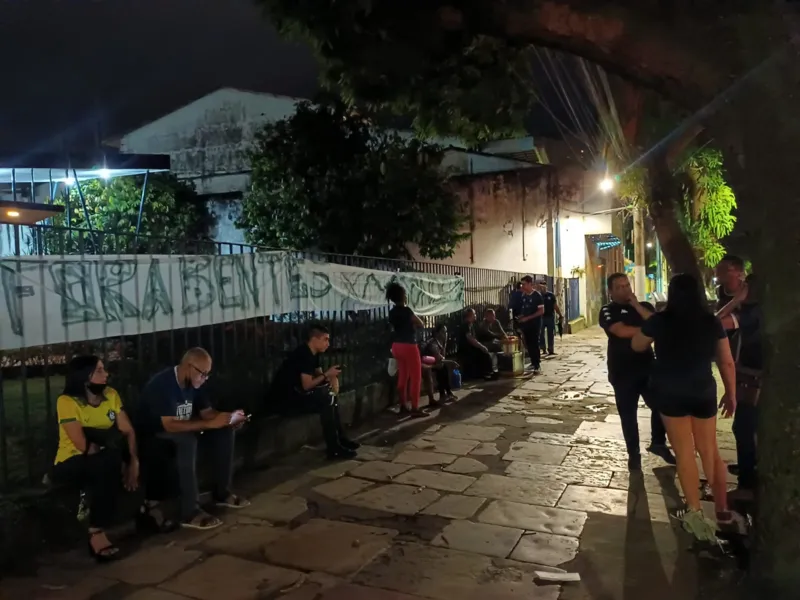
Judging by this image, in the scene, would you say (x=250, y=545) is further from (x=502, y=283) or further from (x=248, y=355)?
(x=502, y=283)

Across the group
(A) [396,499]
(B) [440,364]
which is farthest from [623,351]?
(B) [440,364]

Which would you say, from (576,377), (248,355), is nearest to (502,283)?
(576,377)

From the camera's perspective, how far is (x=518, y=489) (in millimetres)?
5582

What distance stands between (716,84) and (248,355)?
498cm

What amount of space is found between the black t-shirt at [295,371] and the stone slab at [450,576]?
2.47 meters

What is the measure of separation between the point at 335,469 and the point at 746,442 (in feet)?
12.0

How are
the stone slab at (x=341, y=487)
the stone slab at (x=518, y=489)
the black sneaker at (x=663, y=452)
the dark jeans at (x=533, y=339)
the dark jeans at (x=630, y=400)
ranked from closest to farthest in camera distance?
the stone slab at (x=518, y=489)
the stone slab at (x=341, y=487)
the dark jeans at (x=630, y=400)
the black sneaker at (x=663, y=452)
the dark jeans at (x=533, y=339)

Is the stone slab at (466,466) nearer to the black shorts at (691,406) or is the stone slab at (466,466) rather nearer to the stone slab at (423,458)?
the stone slab at (423,458)

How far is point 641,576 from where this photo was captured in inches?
155

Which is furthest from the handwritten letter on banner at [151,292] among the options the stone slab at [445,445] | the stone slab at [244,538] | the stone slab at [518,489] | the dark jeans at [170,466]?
the stone slab at [518,489]

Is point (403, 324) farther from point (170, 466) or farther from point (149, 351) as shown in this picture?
point (170, 466)

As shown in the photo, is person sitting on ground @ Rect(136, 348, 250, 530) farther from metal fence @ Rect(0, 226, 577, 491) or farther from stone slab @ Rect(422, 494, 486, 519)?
stone slab @ Rect(422, 494, 486, 519)

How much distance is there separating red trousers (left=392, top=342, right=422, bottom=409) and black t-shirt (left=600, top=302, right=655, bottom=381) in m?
3.01

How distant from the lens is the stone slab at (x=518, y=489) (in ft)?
17.5
